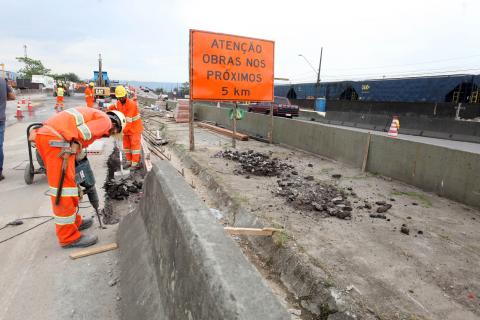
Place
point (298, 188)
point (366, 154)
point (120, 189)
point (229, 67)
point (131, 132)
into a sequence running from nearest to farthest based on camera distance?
point (120, 189), point (298, 188), point (366, 154), point (131, 132), point (229, 67)

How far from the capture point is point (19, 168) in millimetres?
7285

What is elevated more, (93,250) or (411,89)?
(411,89)

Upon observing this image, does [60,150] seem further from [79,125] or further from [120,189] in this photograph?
[120,189]

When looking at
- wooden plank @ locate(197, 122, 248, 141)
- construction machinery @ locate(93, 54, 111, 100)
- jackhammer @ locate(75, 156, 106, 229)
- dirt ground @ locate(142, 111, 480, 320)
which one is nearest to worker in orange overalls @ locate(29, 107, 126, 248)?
jackhammer @ locate(75, 156, 106, 229)

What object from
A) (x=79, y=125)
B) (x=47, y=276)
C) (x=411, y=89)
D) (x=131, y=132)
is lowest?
(x=47, y=276)

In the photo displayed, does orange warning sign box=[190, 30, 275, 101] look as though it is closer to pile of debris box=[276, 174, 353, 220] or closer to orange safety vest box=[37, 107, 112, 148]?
pile of debris box=[276, 174, 353, 220]

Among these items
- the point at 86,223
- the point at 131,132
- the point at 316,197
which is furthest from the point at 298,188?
the point at 131,132

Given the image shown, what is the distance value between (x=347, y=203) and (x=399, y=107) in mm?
18063

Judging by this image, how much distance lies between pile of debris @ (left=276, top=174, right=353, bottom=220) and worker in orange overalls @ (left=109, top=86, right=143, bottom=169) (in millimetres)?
3712

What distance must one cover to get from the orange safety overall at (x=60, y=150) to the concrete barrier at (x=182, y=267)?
0.75m

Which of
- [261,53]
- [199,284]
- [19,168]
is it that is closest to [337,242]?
[199,284]

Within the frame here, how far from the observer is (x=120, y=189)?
6082 millimetres

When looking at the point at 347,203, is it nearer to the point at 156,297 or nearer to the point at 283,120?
the point at 156,297

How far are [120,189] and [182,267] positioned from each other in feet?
14.9
